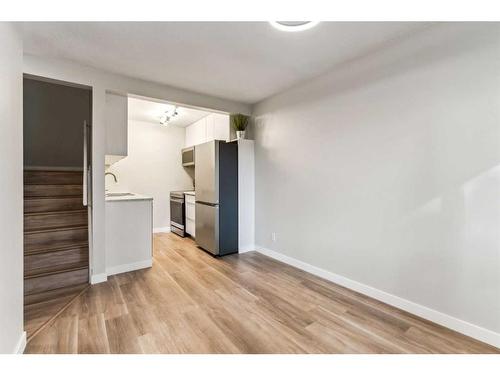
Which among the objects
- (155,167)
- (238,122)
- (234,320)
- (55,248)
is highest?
(238,122)

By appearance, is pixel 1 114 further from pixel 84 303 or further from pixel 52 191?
pixel 52 191

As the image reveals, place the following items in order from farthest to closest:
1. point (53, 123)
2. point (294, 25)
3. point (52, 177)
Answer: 1. point (53, 123)
2. point (52, 177)
3. point (294, 25)

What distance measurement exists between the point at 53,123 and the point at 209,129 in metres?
2.62

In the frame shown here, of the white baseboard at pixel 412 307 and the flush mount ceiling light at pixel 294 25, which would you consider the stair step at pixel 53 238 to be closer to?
the white baseboard at pixel 412 307

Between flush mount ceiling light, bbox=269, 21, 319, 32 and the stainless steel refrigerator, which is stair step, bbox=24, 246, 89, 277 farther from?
flush mount ceiling light, bbox=269, 21, 319, 32

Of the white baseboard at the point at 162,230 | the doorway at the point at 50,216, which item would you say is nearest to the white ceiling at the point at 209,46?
the doorway at the point at 50,216

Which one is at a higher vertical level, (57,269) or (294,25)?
(294,25)

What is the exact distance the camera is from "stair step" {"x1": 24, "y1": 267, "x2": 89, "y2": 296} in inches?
100

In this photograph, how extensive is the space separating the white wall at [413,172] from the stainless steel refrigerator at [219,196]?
3.61ft

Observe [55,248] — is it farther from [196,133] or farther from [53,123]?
[196,133]

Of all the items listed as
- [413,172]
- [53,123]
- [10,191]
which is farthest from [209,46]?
[53,123]

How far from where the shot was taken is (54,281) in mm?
2656

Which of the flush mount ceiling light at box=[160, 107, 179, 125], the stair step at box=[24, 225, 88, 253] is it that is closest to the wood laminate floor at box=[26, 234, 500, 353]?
the stair step at box=[24, 225, 88, 253]

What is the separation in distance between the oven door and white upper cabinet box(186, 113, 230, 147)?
1412 mm
